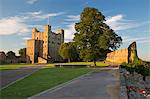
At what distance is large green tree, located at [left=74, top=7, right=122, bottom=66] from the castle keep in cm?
4230

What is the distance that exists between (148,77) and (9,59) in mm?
61525

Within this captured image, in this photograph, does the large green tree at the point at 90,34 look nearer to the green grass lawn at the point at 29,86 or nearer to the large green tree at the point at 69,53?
the green grass lawn at the point at 29,86

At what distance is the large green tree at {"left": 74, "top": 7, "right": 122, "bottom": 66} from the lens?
1961 inches

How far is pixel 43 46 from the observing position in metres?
101

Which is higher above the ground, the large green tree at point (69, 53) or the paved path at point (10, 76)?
the large green tree at point (69, 53)

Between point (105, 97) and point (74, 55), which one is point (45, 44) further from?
point (105, 97)

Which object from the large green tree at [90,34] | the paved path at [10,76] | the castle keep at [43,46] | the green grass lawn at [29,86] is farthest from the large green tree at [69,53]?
the green grass lawn at [29,86]

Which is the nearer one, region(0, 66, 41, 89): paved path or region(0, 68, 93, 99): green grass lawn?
region(0, 68, 93, 99): green grass lawn

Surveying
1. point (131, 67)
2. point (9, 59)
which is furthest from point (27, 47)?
point (131, 67)

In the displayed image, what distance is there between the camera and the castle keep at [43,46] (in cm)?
9538

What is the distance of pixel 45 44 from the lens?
10150 cm

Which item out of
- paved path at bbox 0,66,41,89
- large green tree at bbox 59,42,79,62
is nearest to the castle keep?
large green tree at bbox 59,42,79,62

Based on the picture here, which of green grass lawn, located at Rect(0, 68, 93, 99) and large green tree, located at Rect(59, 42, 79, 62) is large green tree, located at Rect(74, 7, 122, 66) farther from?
large green tree, located at Rect(59, 42, 79, 62)

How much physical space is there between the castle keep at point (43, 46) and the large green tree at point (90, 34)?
1665 inches
